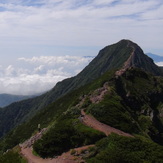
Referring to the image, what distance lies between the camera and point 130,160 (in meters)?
32.4

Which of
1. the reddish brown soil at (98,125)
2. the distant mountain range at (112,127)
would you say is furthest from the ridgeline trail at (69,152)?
the distant mountain range at (112,127)

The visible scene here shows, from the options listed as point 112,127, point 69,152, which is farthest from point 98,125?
point 69,152

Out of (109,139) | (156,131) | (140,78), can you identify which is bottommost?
(156,131)

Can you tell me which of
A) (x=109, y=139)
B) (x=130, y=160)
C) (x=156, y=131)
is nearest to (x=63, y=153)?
(x=109, y=139)

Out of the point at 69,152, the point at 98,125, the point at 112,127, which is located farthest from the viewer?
the point at 112,127

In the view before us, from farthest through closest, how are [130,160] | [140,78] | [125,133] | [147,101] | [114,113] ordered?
[140,78] → [147,101] → [114,113] → [125,133] → [130,160]

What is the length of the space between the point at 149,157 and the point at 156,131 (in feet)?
110

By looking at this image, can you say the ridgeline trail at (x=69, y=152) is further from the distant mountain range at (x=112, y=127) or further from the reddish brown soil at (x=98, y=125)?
the distant mountain range at (x=112, y=127)

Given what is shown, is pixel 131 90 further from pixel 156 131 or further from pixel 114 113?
pixel 114 113

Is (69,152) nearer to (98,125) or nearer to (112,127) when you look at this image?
(98,125)

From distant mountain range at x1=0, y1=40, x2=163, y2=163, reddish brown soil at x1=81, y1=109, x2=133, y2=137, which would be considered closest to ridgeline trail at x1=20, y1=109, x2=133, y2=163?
reddish brown soil at x1=81, y1=109, x2=133, y2=137

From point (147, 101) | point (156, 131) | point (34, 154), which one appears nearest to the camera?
point (34, 154)

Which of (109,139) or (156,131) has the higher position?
(109,139)

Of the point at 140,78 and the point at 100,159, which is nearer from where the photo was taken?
the point at 100,159
